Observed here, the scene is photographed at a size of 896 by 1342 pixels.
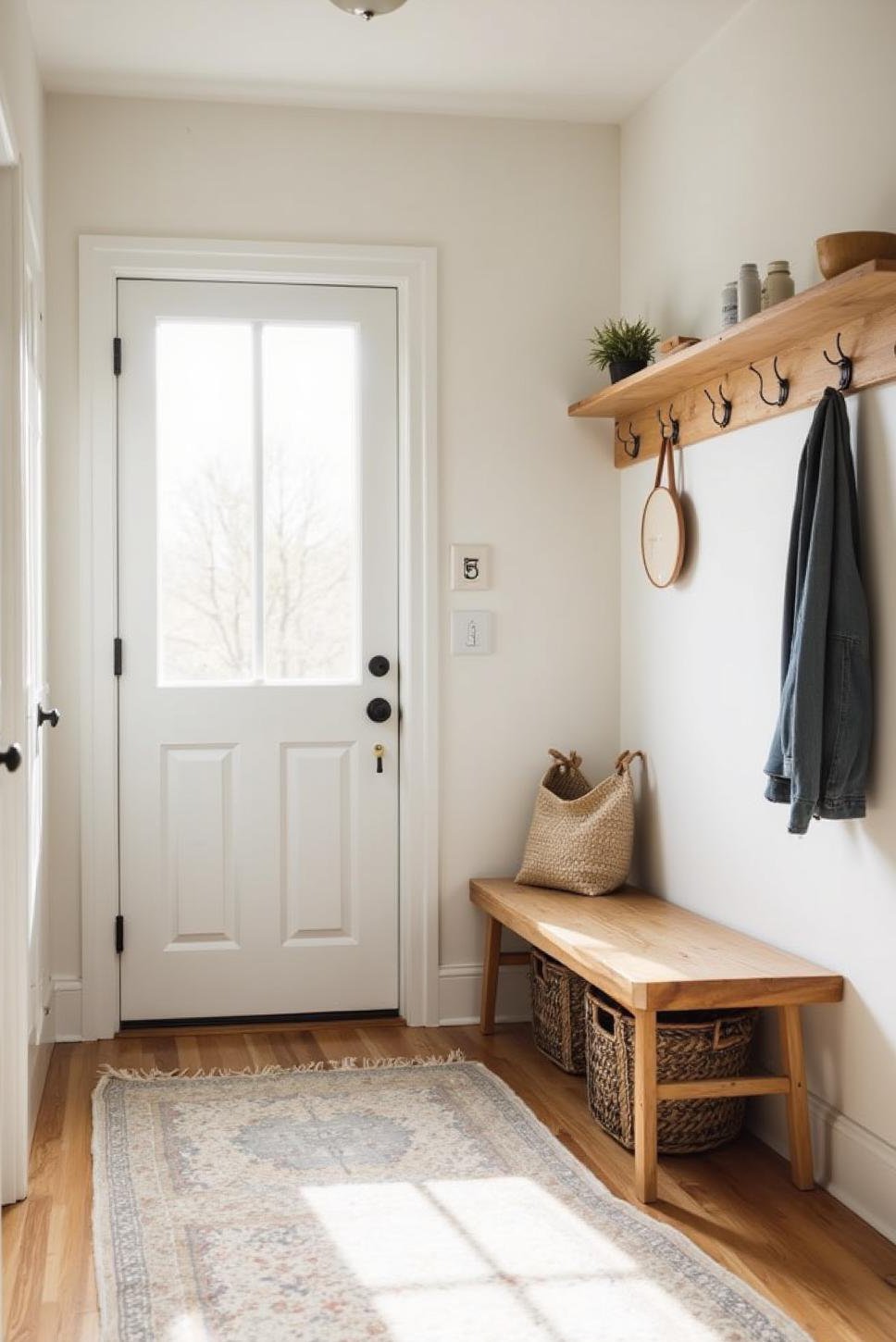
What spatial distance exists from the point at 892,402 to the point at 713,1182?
5.18 feet

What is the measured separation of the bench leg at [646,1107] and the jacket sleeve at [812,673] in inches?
19.8

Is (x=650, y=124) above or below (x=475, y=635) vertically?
A: above

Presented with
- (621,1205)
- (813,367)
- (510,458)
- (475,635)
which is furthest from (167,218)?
(621,1205)

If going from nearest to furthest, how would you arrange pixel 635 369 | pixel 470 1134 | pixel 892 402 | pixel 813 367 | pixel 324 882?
pixel 892 402
pixel 813 367
pixel 470 1134
pixel 635 369
pixel 324 882

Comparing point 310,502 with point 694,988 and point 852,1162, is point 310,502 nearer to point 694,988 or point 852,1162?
point 694,988

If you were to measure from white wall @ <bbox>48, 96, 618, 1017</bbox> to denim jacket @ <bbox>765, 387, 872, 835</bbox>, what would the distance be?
56.0 inches

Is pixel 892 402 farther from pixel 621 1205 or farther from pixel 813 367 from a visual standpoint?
pixel 621 1205

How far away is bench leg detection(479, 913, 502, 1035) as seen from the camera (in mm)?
3754

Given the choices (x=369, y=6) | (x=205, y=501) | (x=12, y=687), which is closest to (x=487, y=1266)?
(x=12, y=687)

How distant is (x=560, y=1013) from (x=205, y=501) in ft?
5.49

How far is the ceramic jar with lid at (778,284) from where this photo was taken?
8.87 ft

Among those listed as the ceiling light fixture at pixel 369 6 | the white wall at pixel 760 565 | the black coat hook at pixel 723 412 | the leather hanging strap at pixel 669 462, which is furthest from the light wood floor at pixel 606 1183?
the ceiling light fixture at pixel 369 6

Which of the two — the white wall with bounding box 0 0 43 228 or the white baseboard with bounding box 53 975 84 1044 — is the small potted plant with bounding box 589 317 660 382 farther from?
the white baseboard with bounding box 53 975 84 1044

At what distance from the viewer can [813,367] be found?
2.74 metres
